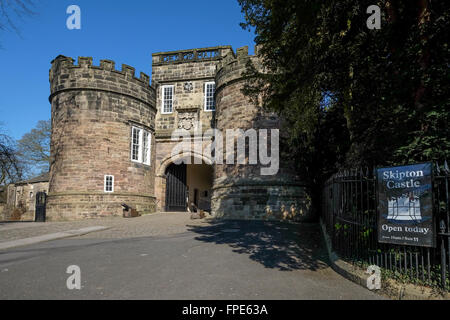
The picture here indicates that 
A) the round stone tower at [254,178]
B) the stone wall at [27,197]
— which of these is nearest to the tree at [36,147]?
the stone wall at [27,197]

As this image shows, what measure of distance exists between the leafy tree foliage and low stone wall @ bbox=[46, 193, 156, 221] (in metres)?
11.8

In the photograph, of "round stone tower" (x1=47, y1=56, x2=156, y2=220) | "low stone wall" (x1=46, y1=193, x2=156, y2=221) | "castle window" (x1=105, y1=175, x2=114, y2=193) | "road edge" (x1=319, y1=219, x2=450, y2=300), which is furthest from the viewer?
"castle window" (x1=105, y1=175, x2=114, y2=193)

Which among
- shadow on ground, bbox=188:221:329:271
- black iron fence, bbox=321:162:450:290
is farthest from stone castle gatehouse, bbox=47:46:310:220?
black iron fence, bbox=321:162:450:290

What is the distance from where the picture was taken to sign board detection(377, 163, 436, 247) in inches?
175

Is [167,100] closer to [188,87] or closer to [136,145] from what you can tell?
[188,87]

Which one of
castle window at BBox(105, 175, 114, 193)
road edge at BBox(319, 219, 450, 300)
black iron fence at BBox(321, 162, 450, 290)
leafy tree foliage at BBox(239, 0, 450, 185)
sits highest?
leafy tree foliage at BBox(239, 0, 450, 185)

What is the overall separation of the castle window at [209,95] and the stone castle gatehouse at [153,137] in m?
0.07

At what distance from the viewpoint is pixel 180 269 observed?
5.72 metres

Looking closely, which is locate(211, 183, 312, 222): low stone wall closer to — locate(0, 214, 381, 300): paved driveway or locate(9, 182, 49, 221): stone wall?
locate(0, 214, 381, 300): paved driveway

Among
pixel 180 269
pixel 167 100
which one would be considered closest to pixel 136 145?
pixel 167 100

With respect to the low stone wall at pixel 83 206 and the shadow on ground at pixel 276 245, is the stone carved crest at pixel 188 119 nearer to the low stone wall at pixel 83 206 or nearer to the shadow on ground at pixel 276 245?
the low stone wall at pixel 83 206

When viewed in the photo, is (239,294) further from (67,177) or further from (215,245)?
(67,177)

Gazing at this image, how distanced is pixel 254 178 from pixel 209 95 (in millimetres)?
8048

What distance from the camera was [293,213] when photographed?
571 inches
